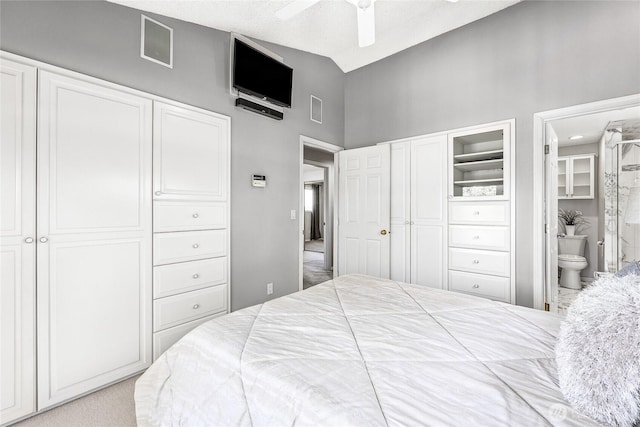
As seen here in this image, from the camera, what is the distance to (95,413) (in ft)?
5.72

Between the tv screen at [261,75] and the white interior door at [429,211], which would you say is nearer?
the tv screen at [261,75]

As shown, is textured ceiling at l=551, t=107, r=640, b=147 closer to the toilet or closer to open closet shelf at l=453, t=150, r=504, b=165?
open closet shelf at l=453, t=150, r=504, b=165

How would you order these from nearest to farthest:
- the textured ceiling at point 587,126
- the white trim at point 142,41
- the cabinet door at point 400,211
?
the white trim at point 142,41, the textured ceiling at point 587,126, the cabinet door at point 400,211

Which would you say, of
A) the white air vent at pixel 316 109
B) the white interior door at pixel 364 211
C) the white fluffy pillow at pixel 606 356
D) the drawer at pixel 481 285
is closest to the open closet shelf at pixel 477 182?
the white interior door at pixel 364 211

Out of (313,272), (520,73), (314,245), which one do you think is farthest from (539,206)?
(314,245)

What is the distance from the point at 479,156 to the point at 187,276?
3.15m

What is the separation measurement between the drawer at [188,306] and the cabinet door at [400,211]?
201cm

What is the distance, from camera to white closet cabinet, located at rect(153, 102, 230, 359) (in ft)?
7.41

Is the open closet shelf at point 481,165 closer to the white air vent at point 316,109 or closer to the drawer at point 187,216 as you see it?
the white air vent at point 316,109

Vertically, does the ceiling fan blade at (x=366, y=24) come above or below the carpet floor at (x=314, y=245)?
above

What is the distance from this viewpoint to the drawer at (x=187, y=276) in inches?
88.9

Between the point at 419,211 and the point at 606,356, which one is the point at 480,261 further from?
the point at 606,356

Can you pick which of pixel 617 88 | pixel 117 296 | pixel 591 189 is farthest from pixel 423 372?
pixel 591 189

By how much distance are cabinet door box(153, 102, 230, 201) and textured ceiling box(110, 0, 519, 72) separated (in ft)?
2.55
